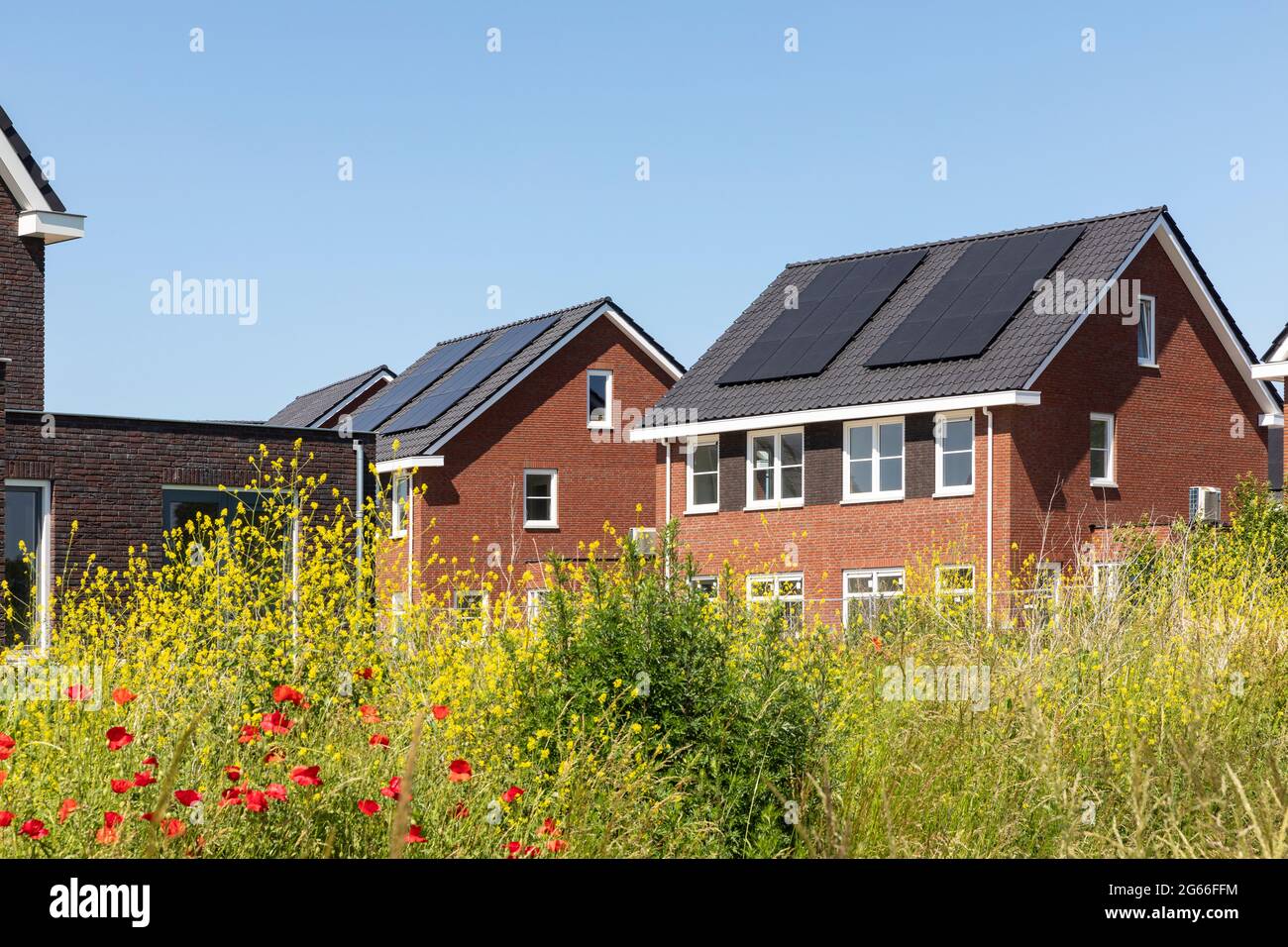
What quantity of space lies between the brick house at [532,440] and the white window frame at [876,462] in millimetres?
5591

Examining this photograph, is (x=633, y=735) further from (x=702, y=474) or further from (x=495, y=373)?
(x=495, y=373)

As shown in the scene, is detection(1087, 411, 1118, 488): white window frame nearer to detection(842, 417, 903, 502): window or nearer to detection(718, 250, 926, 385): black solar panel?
detection(842, 417, 903, 502): window

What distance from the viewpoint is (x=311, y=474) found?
2255 centimetres

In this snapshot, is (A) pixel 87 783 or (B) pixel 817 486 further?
(B) pixel 817 486

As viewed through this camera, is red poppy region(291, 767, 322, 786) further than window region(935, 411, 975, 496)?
No

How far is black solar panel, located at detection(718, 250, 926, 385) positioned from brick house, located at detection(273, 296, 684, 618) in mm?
4195

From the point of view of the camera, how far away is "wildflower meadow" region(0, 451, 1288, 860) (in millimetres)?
5773

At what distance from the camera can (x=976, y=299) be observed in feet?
94.5

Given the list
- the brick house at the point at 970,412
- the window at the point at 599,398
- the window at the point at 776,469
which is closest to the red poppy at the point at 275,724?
the brick house at the point at 970,412

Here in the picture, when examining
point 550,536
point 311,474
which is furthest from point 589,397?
point 311,474

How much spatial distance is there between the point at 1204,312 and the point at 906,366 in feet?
24.6

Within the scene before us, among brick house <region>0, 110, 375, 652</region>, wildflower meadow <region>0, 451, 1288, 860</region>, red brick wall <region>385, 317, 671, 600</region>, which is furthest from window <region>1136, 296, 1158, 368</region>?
wildflower meadow <region>0, 451, 1288, 860</region>
